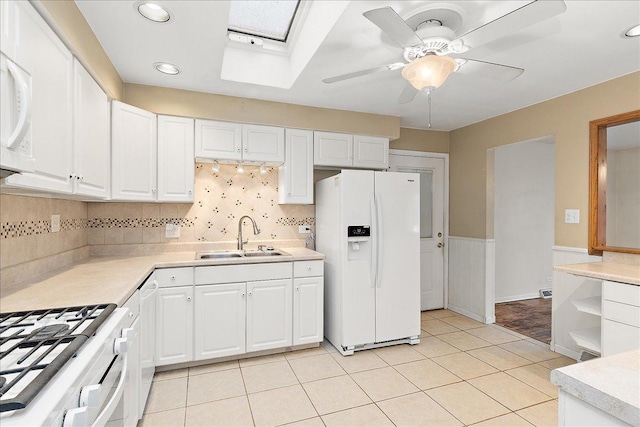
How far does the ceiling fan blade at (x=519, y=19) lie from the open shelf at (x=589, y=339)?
2270mm

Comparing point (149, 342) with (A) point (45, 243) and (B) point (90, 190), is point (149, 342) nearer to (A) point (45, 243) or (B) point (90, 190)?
(A) point (45, 243)

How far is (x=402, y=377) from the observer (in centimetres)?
259

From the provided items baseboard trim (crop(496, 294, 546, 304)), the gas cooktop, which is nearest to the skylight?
the gas cooktop

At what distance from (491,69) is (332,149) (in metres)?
1.78

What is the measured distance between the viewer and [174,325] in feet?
8.55

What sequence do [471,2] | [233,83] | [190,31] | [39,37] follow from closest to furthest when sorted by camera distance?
1. [39,37]
2. [471,2]
3. [190,31]
4. [233,83]

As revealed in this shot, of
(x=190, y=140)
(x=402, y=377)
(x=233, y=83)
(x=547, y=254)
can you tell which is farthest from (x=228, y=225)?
(x=547, y=254)

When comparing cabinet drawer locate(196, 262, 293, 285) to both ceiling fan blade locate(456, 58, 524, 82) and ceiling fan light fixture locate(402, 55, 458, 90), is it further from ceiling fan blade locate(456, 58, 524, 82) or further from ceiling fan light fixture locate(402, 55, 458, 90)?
ceiling fan blade locate(456, 58, 524, 82)

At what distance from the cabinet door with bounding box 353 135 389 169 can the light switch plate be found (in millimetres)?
1780

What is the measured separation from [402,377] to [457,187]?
2.64m

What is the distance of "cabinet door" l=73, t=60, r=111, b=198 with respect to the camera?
1.80m

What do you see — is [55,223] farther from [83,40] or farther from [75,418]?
[75,418]

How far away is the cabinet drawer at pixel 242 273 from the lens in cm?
269

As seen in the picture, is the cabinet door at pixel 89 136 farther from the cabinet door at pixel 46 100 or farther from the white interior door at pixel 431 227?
the white interior door at pixel 431 227
